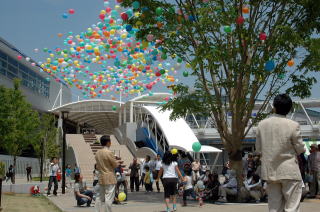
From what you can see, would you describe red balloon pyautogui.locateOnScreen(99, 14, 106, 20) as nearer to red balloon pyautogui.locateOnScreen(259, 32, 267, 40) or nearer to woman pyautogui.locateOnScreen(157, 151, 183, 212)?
red balloon pyautogui.locateOnScreen(259, 32, 267, 40)

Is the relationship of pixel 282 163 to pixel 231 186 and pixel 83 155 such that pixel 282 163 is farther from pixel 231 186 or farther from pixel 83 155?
pixel 83 155

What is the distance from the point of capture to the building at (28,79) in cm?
3906

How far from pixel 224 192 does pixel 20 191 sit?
1135 centimetres

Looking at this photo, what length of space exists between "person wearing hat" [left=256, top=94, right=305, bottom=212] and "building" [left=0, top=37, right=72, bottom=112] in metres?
35.9

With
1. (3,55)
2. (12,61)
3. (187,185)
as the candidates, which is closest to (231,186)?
(187,185)

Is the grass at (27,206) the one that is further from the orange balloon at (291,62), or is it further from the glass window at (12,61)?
the glass window at (12,61)

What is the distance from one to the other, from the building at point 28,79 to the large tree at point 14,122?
9836 mm

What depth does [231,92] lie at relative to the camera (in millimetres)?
12922

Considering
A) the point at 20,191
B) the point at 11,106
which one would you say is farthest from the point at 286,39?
the point at 11,106

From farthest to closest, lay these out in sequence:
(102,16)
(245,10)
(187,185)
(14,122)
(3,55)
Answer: (3,55), (14,122), (102,16), (245,10), (187,185)

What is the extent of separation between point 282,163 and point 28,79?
149 ft

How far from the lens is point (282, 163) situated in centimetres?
439

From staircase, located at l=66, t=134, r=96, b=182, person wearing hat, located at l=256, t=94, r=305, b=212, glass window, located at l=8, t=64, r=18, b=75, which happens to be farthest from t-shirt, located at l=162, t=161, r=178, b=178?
glass window, located at l=8, t=64, r=18, b=75

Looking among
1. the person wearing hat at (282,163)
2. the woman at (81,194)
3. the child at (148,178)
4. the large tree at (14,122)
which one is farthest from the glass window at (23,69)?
the person wearing hat at (282,163)
